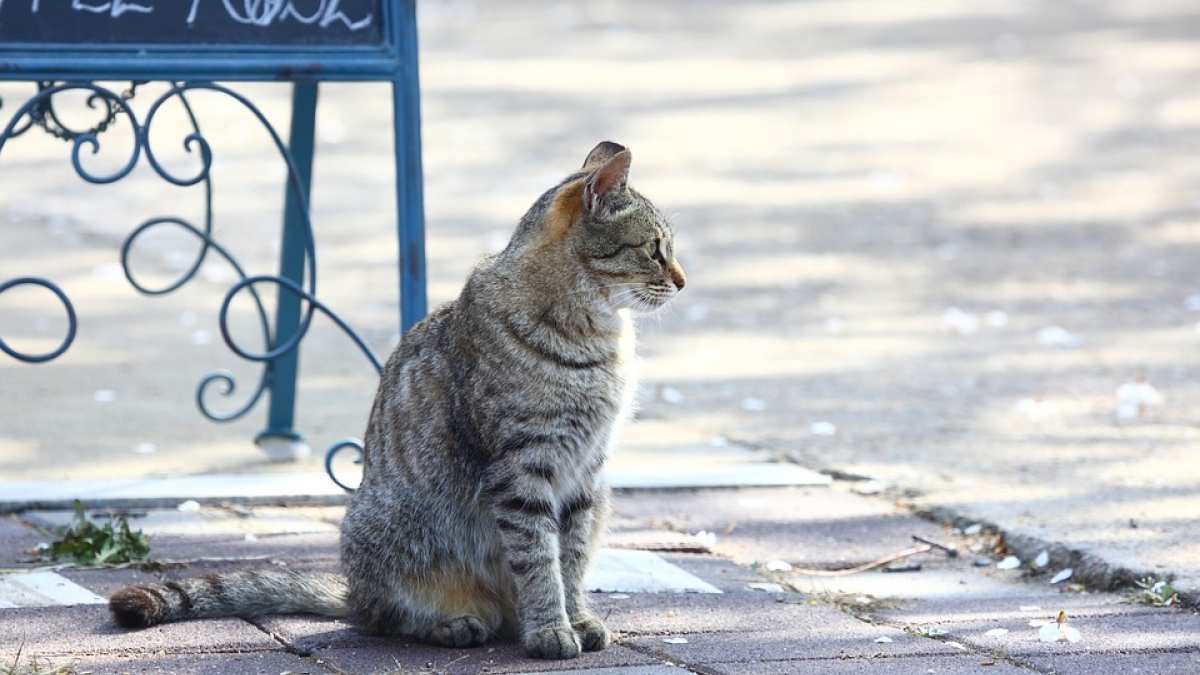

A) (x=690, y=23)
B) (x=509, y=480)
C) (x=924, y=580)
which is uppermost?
(x=690, y=23)

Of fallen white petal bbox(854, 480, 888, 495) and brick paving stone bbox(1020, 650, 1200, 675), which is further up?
fallen white petal bbox(854, 480, 888, 495)

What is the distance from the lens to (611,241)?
346 cm

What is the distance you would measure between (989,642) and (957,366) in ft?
9.90

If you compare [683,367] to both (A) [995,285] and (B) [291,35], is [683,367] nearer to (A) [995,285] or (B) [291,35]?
(A) [995,285]

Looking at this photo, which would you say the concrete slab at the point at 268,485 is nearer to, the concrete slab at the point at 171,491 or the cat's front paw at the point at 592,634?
the concrete slab at the point at 171,491

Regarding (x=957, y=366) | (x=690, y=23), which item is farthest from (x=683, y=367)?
(x=690, y=23)

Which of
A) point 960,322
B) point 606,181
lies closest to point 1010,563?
point 606,181

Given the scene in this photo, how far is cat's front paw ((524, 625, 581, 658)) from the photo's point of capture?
3311mm

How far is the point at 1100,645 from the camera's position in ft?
11.3

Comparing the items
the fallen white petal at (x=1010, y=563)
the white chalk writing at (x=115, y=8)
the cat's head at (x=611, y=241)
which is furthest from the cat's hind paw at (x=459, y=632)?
the white chalk writing at (x=115, y=8)

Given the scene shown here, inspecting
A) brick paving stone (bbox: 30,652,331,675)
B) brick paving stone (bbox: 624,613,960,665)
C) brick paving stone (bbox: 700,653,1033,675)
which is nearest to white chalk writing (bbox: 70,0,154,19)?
brick paving stone (bbox: 30,652,331,675)

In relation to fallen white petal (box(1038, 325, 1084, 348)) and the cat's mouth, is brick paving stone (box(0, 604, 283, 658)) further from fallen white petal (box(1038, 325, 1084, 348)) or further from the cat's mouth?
fallen white petal (box(1038, 325, 1084, 348))

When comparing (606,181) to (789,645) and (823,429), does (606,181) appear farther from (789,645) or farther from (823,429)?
(823,429)

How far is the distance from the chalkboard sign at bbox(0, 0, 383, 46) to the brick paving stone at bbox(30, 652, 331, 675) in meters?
1.65
